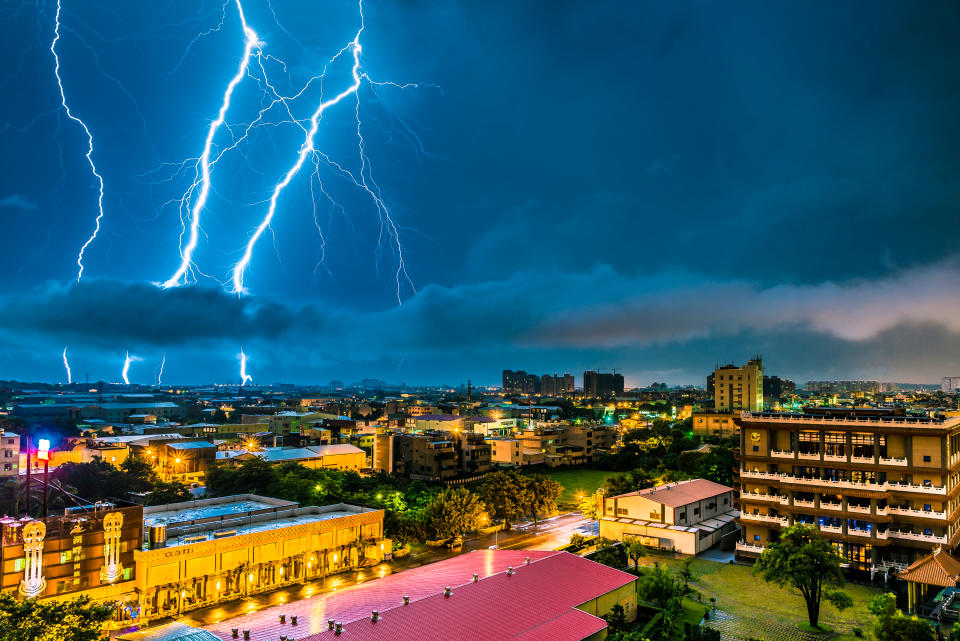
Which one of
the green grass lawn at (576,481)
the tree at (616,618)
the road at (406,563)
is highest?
the tree at (616,618)

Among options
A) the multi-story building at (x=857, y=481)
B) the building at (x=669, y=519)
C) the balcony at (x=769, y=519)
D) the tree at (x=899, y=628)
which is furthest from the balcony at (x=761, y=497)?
the tree at (x=899, y=628)

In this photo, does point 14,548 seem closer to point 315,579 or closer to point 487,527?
point 315,579

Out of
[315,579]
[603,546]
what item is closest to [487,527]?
[603,546]

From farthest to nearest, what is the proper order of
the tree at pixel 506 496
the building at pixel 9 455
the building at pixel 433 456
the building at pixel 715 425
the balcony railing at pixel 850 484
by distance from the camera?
1. the building at pixel 715 425
2. the building at pixel 433 456
3. the building at pixel 9 455
4. the tree at pixel 506 496
5. the balcony railing at pixel 850 484

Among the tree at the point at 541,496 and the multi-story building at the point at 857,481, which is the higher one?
the multi-story building at the point at 857,481

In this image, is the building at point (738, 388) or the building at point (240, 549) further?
the building at point (738, 388)

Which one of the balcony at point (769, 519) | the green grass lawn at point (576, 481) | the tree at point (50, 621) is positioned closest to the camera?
the tree at point (50, 621)

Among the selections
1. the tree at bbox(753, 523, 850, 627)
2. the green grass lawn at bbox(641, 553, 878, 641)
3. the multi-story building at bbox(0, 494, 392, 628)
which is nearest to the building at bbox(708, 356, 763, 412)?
the green grass lawn at bbox(641, 553, 878, 641)

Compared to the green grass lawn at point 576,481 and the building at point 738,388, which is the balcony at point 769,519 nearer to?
the green grass lawn at point 576,481
